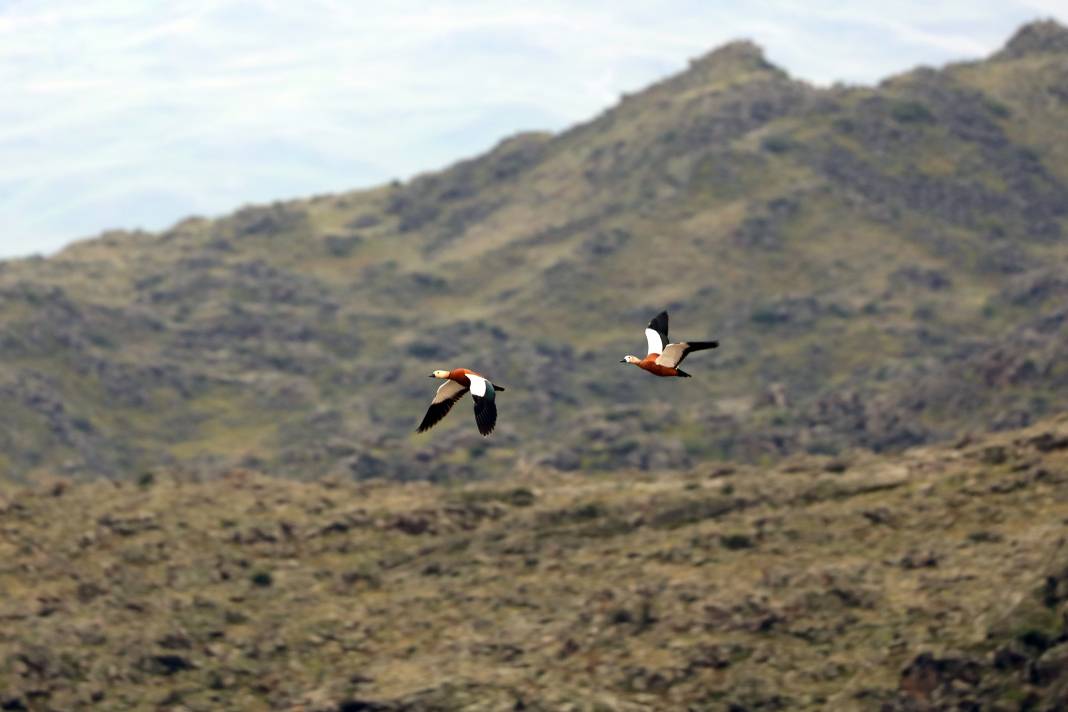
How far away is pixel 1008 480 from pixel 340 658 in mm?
45450

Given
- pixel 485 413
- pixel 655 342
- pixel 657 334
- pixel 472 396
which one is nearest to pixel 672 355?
pixel 655 342

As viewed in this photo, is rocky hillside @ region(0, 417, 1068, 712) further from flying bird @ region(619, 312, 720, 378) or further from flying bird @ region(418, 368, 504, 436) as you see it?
flying bird @ region(619, 312, 720, 378)

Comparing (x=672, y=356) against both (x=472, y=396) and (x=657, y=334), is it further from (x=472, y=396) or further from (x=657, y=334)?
(x=472, y=396)

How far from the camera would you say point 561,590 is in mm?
138500

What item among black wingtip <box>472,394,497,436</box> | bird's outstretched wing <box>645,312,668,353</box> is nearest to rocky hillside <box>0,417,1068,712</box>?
bird's outstretched wing <box>645,312,668,353</box>

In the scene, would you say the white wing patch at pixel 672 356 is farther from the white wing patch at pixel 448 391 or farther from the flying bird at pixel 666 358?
the white wing patch at pixel 448 391

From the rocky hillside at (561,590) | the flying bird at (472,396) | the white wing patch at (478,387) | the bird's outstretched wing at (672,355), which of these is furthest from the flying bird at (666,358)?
the rocky hillside at (561,590)

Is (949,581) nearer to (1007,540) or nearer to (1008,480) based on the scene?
(1007,540)

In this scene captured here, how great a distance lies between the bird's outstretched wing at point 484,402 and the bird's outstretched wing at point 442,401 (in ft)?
4.77

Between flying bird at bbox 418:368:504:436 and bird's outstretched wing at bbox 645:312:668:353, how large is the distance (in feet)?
14.1

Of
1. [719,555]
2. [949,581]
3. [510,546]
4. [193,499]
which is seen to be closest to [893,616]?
[949,581]

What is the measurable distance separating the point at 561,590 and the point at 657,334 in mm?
83757

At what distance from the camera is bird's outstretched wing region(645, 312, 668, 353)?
55.4 meters

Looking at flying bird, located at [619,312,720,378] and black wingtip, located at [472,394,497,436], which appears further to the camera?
flying bird, located at [619,312,720,378]
